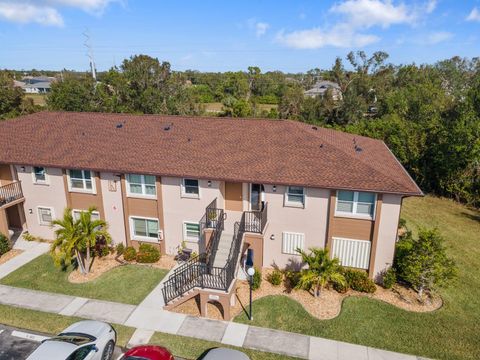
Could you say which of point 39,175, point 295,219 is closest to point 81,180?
point 39,175

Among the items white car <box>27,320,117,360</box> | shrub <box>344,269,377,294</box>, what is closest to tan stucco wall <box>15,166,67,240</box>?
white car <box>27,320,117,360</box>

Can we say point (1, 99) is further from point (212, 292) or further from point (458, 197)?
point (458, 197)

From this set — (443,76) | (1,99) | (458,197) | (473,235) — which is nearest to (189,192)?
(473,235)

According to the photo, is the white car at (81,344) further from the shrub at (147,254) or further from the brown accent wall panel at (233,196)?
the brown accent wall panel at (233,196)

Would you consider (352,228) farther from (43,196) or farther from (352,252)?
(43,196)

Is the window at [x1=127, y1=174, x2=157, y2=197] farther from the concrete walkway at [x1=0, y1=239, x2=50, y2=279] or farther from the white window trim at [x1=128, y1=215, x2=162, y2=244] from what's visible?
the concrete walkway at [x1=0, y1=239, x2=50, y2=279]

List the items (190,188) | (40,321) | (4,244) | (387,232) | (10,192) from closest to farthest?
(40,321) < (387,232) < (190,188) < (4,244) < (10,192)
